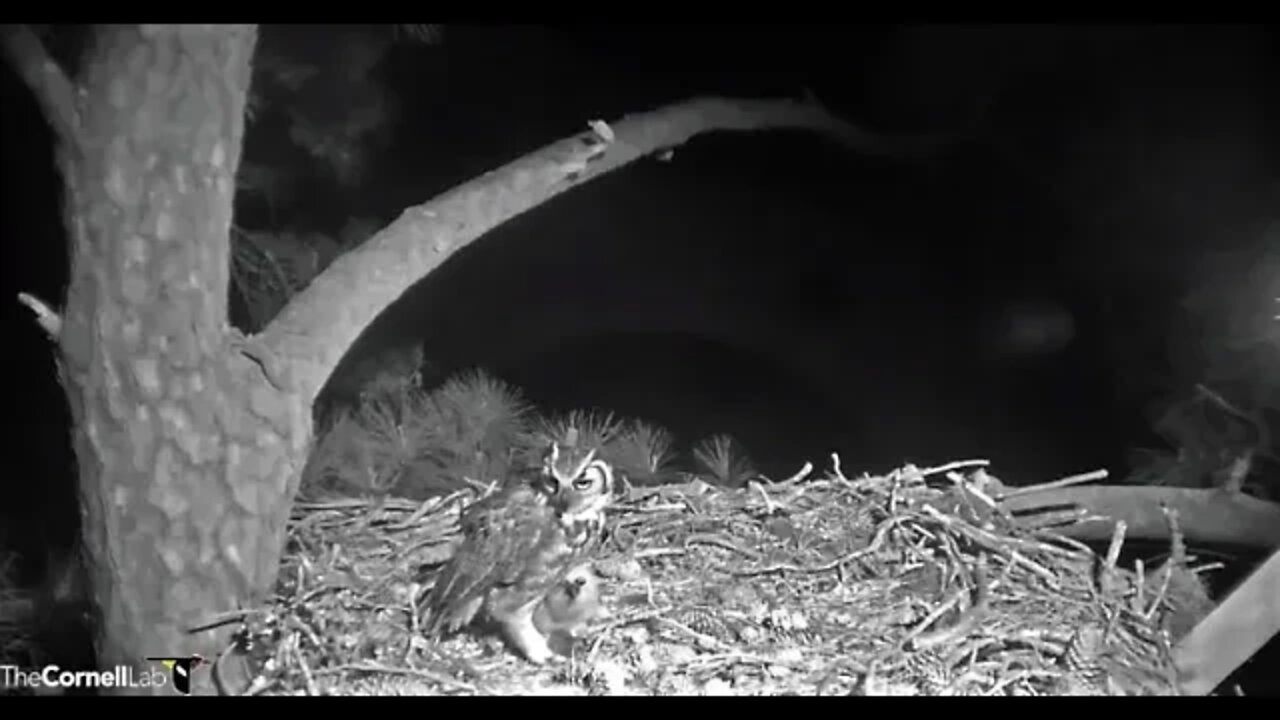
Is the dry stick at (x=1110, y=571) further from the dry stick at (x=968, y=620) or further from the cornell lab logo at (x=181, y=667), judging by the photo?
the cornell lab logo at (x=181, y=667)

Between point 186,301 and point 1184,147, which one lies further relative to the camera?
point 1184,147

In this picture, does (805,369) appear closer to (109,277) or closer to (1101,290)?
(1101,290)

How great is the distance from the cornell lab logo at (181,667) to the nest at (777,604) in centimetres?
7

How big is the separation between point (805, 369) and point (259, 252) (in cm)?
144

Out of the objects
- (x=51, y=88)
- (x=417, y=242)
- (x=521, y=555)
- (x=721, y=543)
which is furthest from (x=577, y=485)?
(x=51, y=88)

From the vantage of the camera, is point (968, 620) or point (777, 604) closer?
point (968, 620)

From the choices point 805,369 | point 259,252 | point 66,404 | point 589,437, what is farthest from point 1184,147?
point 66,404

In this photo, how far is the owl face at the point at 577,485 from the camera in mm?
1456

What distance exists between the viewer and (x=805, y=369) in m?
2.68

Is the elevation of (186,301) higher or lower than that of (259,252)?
lower

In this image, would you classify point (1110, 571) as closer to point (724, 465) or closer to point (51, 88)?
point (724, 465)

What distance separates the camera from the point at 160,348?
119 centimetres

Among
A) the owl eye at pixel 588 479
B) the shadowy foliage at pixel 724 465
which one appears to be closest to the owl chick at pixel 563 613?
the owl eye at pixel 588 479

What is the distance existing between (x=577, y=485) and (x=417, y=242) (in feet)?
1.42
